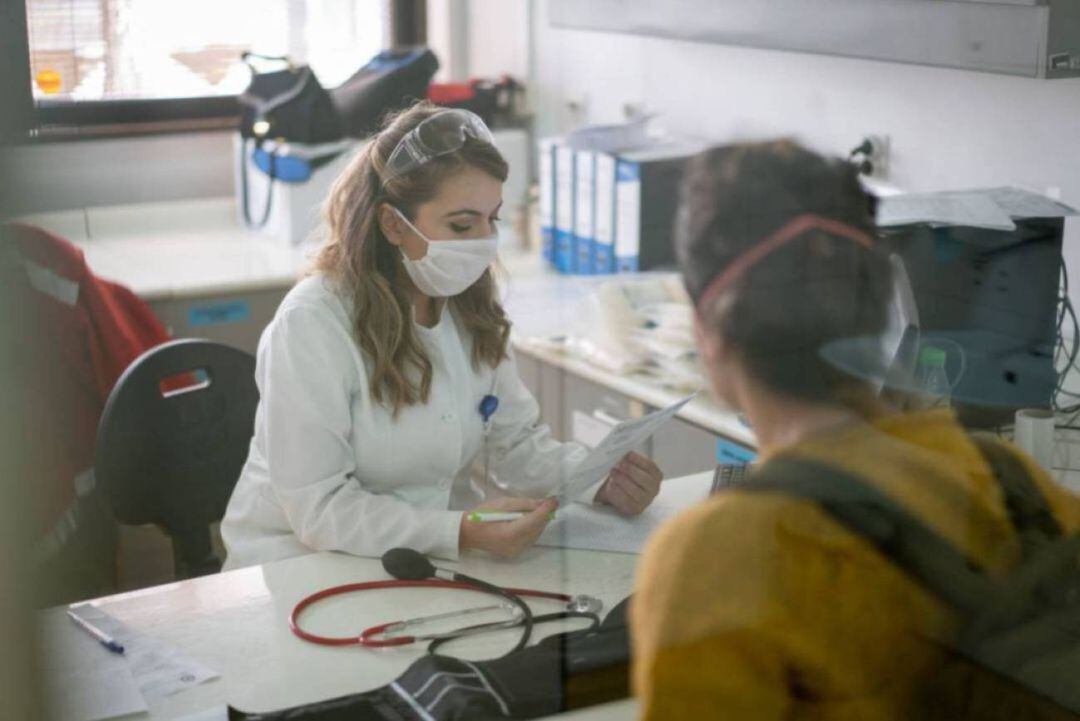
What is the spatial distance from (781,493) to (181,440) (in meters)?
1.22

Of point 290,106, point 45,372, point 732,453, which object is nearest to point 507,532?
point 732,453

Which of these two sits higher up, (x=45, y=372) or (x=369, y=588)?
(x=45, y=372)

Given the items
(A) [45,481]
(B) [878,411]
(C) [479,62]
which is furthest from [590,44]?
(A) [45,481]

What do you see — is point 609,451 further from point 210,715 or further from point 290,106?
point 290,106

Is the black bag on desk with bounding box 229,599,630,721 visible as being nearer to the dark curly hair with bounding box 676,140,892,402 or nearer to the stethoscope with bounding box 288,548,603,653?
the stethoscope with bounding box 288,548,603,653

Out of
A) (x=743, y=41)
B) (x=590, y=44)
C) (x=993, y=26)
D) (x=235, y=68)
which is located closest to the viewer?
(x=993, y=26)

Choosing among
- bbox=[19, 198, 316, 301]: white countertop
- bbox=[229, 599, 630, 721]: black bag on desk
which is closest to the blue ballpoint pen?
bbox=[229, 599, 630, 721]: black bag on desk

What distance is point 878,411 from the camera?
894 mm

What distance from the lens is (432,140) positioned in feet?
5.11

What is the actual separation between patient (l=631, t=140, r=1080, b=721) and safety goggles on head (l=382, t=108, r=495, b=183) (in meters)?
0.70

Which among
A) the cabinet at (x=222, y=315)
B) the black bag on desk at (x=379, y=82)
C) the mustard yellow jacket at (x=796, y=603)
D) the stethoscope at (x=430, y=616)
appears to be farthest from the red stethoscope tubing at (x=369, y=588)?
the black bag on desk at (x=379, y=82)

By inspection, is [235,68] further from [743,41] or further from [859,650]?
[859,650]

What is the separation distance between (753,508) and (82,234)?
456 millimetres

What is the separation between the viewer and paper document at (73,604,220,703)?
126 cm
